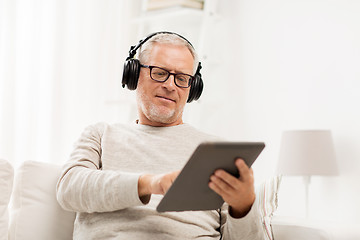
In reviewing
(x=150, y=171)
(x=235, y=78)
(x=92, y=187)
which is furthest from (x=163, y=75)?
(x=235, y=78)

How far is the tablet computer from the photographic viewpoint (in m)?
0.95

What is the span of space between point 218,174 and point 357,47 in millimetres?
1668

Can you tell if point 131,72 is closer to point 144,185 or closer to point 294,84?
point 144,185

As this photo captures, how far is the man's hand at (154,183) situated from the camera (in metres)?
1.10

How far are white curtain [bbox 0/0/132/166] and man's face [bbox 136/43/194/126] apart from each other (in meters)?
1.04

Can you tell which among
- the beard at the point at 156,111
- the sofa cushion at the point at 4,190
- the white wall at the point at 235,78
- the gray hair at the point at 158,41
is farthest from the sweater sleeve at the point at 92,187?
the white wall at the point at 235,78

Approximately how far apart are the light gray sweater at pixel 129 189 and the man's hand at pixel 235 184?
126 mm

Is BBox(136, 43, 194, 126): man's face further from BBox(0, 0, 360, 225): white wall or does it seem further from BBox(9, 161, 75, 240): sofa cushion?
BBox(0, 0, 360, 225): white wall

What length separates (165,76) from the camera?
1557 mm

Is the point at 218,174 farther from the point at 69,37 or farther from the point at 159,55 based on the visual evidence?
the point at 69,37

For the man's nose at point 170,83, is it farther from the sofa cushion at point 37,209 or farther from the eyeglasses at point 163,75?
the sofa cushion at point 37,209

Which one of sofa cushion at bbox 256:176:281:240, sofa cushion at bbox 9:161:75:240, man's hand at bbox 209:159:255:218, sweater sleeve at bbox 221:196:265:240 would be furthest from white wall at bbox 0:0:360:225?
man's hand at bbox 209:159:255:218

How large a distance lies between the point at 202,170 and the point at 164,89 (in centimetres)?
60

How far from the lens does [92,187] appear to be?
1.25 m
